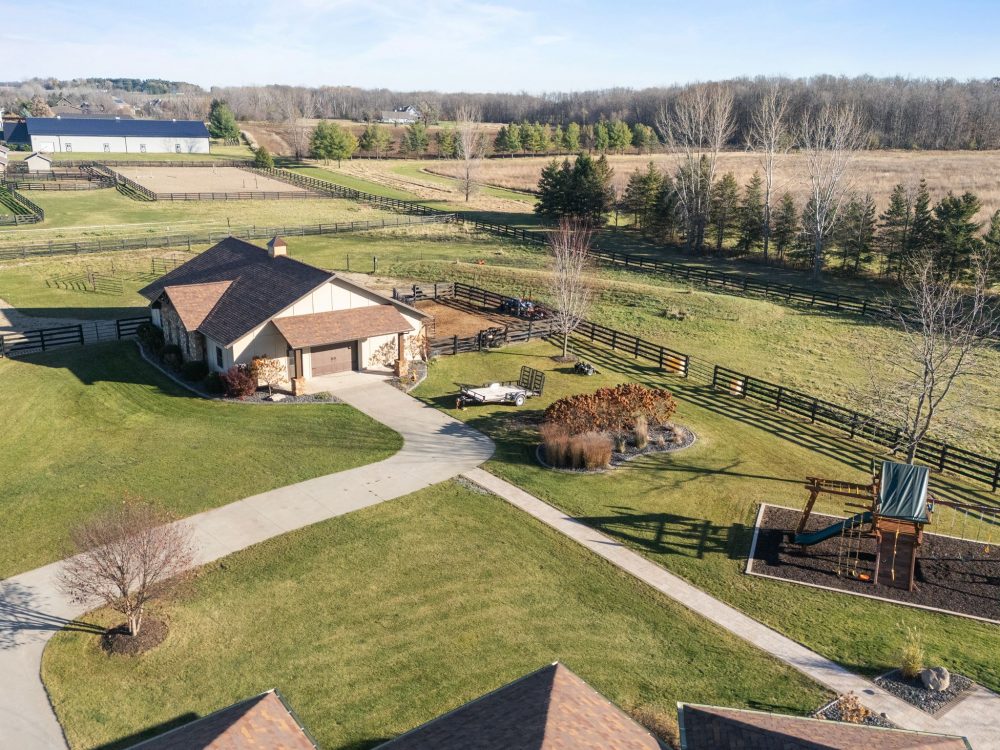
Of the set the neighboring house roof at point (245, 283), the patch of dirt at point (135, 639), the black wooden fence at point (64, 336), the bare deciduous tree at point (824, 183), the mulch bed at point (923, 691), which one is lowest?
the patch of dirt at point (135, 639)

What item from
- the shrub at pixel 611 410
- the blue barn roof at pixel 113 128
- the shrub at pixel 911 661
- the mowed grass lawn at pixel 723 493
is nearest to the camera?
the shrub at pixel 911 661

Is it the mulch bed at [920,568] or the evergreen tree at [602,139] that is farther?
the evergreen tree at [602,139]

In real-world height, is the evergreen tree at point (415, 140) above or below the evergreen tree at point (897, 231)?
above

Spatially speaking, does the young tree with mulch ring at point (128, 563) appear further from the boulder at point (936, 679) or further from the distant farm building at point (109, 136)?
the distant farm building at point (109, 136)

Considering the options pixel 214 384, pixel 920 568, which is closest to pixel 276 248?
pixel 214 384

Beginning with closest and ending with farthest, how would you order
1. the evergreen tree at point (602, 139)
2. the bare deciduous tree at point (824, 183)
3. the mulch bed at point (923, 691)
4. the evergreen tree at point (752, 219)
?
the mulch bed at point (923, 691) → the bare deciduous tree at point (824, 183) → the evergreen tree at point (752, 219) → the evergreen tree at point (602, 139)

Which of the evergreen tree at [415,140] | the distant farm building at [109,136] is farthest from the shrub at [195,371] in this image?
the distant farm building at [109,136]

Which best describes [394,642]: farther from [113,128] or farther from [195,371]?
[113,128]

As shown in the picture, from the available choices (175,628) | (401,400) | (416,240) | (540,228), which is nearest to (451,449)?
(401,400)
